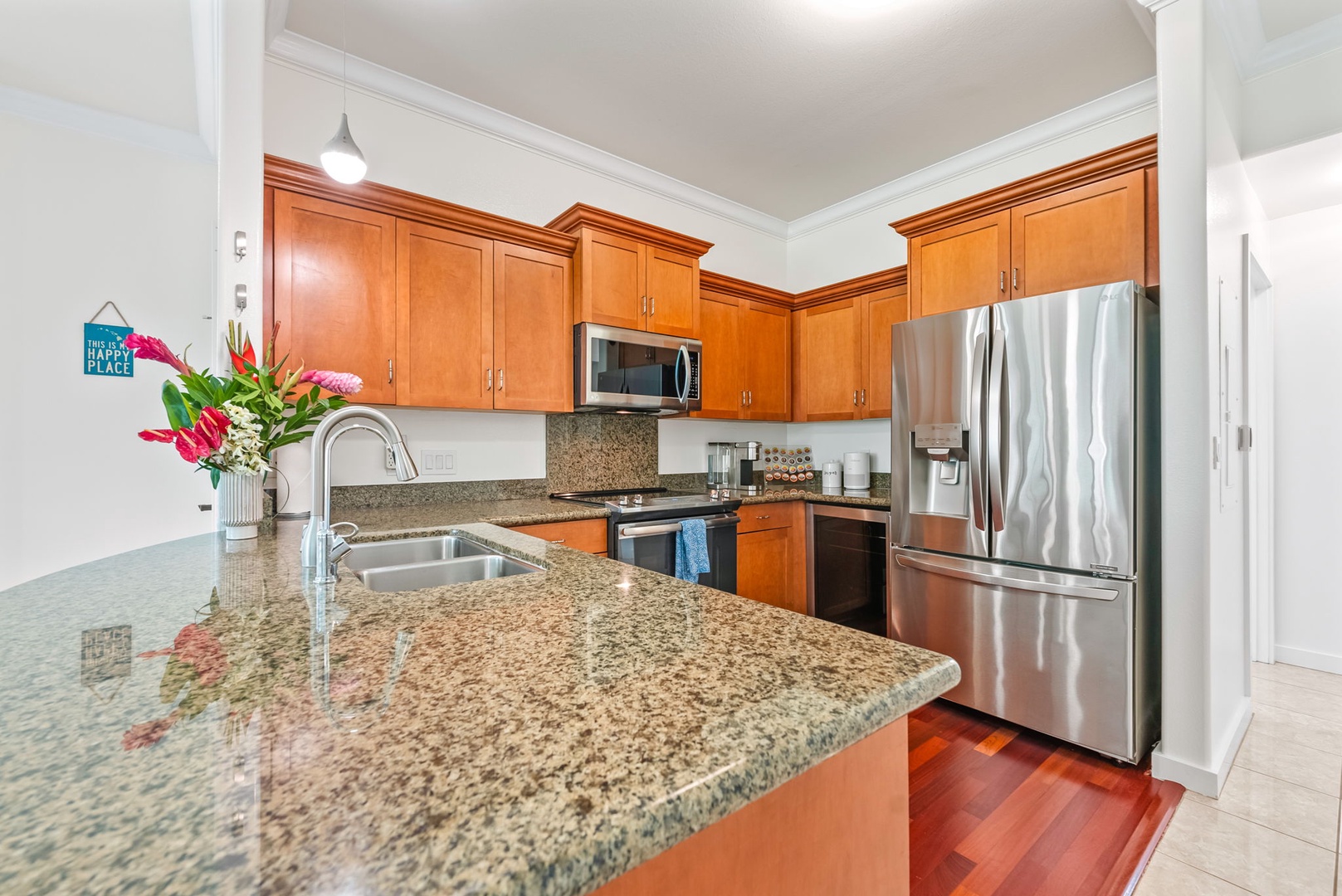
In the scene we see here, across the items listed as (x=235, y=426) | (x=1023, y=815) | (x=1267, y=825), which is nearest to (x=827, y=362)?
(x=1023, y=815)

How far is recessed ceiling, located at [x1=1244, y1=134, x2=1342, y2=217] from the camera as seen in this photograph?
2.30 meters

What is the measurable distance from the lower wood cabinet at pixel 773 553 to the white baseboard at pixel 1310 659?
2.45m

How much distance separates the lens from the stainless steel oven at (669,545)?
254 cm

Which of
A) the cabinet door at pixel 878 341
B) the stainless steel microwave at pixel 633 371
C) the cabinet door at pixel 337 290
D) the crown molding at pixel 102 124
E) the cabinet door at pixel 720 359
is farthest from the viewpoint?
the cabinet door at pixel 720 359

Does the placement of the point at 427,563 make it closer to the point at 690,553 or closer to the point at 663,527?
the point at 663,527

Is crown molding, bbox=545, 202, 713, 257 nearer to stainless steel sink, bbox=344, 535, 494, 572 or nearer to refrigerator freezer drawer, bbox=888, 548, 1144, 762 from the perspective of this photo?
stainless steel sink, bbox=344, 535, 494, 572

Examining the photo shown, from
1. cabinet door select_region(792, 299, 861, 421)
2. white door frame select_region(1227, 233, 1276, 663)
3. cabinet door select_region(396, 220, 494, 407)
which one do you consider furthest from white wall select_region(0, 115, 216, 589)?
white door frame select_region(1227, 233, 1276, 663)

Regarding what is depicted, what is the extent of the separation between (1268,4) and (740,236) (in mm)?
2615

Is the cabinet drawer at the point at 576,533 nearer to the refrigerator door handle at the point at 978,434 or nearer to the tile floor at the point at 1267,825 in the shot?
the refrigerator door handle at the point at 978,434

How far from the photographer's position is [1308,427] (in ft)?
9.53

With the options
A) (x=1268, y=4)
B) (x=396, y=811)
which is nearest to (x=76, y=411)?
(x=396, y=811)

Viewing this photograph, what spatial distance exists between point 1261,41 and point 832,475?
263 centimetres

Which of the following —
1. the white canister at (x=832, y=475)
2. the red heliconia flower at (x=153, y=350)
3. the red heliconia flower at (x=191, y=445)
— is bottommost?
the white canister at (x=832, y=475)

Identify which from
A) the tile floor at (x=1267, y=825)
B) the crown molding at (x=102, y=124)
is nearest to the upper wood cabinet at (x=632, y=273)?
the crown molding at (x=102, y=124)
